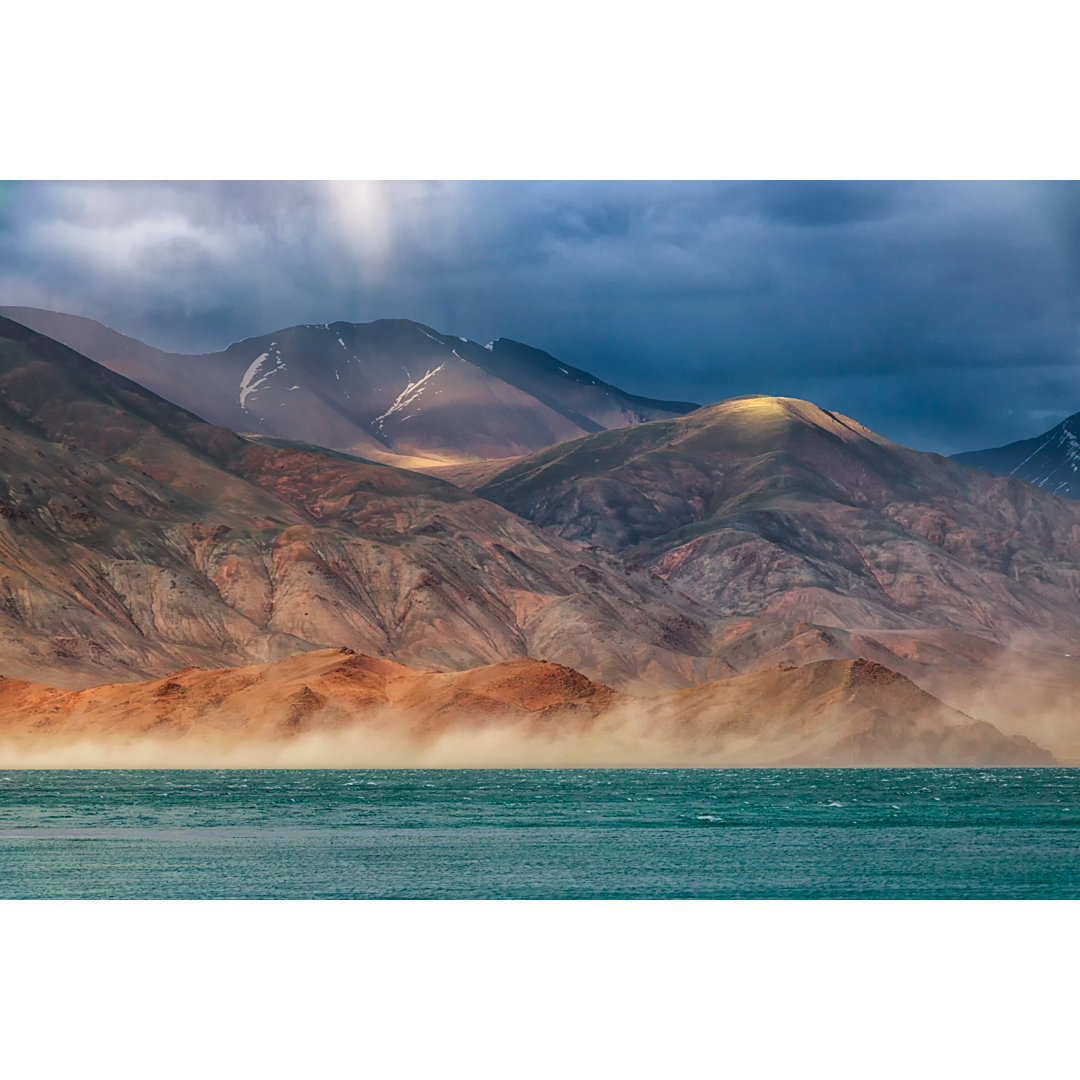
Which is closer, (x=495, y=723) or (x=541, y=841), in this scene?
(x=541, y=841)

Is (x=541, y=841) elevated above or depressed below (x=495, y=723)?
below

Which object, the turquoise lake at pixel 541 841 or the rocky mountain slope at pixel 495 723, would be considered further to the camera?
the rocky mountain slope at pixel 495 723

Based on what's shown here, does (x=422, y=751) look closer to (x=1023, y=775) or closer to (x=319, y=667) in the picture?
(x=319, y=667)

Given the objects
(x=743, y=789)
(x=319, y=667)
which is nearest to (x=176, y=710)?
(x=319, y=667)
